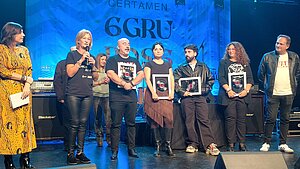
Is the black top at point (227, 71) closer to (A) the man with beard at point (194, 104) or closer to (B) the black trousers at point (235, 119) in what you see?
(B) the black trousers at point (235, 119)

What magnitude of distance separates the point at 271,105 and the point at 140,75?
183 cm

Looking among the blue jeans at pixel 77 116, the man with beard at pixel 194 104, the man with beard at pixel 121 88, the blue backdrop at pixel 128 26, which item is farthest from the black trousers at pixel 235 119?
the blue backdrop at pixel 128 26

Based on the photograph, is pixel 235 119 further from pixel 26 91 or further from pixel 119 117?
pixel 26 91

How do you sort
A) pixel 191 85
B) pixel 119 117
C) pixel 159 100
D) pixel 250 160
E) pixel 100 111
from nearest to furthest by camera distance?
pixel 250 160 < pixel 119 117 < pixel 159 100 < pixel 191 85 < pixel 100 111

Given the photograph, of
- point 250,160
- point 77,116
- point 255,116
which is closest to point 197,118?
point 77,116

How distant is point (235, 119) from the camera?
4.77 m

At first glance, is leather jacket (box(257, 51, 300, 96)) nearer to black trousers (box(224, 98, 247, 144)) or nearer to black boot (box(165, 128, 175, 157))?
black trousers (box(224, 98, 247, 144))

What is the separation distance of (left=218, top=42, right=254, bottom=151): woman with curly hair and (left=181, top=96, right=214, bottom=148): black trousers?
0.81 ft

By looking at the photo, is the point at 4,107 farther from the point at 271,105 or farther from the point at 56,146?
the point at 271,105

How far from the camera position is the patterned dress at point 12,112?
3.43 metres

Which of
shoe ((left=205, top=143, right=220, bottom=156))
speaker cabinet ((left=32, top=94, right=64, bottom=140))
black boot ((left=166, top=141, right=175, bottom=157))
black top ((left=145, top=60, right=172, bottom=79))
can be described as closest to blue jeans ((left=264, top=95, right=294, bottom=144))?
shoe ((left=205, top=143, right=220, bottom=156))

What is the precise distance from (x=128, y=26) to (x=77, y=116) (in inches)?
182

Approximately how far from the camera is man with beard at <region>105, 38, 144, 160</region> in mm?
4262

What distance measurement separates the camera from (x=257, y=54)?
908 centimetres
